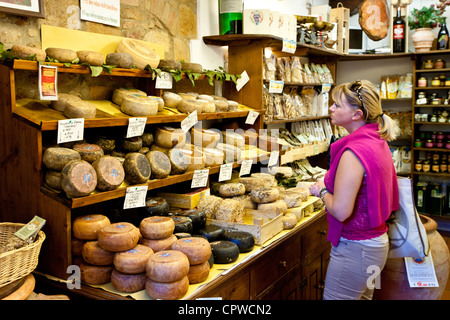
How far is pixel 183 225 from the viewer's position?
231 centimetres

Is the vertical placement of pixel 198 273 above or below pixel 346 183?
below

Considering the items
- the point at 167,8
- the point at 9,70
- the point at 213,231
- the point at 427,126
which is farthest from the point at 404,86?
the point at 9,70

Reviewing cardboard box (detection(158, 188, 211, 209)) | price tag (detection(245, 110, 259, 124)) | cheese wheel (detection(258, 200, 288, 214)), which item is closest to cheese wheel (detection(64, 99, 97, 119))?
cardboard box (detection(158, 188, 211, 209))

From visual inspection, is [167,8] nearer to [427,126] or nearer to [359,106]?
[359,106]

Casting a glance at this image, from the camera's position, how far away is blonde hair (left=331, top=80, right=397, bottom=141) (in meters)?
2.08

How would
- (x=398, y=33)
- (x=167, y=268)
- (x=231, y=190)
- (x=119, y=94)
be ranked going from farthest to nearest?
(x=398, y=33)
(x=231, y=190)
(x=119, y=94)
(x=167, y=268)

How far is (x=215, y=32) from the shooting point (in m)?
3.68

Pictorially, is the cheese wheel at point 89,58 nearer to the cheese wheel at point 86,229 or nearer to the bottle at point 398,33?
the cheese wheel at point 86,229

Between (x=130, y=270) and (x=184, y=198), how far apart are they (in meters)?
0.91

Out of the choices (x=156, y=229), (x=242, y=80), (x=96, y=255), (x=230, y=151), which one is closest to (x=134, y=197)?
(x=156, y=229)

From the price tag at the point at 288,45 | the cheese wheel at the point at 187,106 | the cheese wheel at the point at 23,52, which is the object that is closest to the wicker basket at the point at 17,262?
the cheese wheel at the point at 23,52

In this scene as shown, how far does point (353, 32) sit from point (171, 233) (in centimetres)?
561

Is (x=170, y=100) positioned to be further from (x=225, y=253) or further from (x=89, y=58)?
(x=225, y=253)

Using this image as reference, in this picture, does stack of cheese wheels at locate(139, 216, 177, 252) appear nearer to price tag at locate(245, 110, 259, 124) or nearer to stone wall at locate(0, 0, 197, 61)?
stone wall at locate(0, 0, 197, 61)
